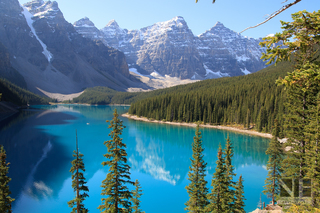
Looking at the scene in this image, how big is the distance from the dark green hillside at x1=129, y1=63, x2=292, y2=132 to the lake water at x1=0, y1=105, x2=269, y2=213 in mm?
11126

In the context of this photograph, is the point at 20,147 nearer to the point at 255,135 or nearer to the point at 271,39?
the point at 271,39

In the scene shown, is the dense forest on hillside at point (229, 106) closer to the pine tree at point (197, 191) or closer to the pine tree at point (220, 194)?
the pine tree at point (197, 191)

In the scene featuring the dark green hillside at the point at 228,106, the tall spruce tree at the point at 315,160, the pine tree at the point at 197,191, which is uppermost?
the dark green hillside at the point at 228,106

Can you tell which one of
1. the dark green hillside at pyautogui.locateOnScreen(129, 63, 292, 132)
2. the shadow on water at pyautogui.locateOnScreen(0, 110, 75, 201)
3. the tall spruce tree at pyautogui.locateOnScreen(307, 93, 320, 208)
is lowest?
the shadow on water at pyautogui.locateOnScreen(0, 110, 75, 201)

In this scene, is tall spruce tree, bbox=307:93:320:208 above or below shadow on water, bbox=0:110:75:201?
above

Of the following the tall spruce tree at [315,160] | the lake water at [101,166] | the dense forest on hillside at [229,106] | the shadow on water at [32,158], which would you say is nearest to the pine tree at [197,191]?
the tall spruce tree at [315,160]

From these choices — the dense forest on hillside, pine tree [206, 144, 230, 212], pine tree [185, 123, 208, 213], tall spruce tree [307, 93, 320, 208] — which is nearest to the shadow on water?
pine tree [185, 123, 208, 213]

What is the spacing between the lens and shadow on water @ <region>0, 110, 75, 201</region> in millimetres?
30141

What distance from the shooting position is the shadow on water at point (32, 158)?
1187 inches

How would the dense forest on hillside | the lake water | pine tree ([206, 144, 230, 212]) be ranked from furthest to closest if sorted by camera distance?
the dense forest on hillside < the lake water < pine tree ([206, 144, 230, 212])

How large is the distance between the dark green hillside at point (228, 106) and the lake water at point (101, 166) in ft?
36.5

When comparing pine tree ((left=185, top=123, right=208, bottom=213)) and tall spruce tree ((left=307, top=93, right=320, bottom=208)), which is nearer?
tall spruce tree ((left=307, top=93, right=320, bottom=208))

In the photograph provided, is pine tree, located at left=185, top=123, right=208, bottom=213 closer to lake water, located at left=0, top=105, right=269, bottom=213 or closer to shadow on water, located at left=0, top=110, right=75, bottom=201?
lake water, located at left=0, top=105, right=269, bottom=213

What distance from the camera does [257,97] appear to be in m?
78.6
